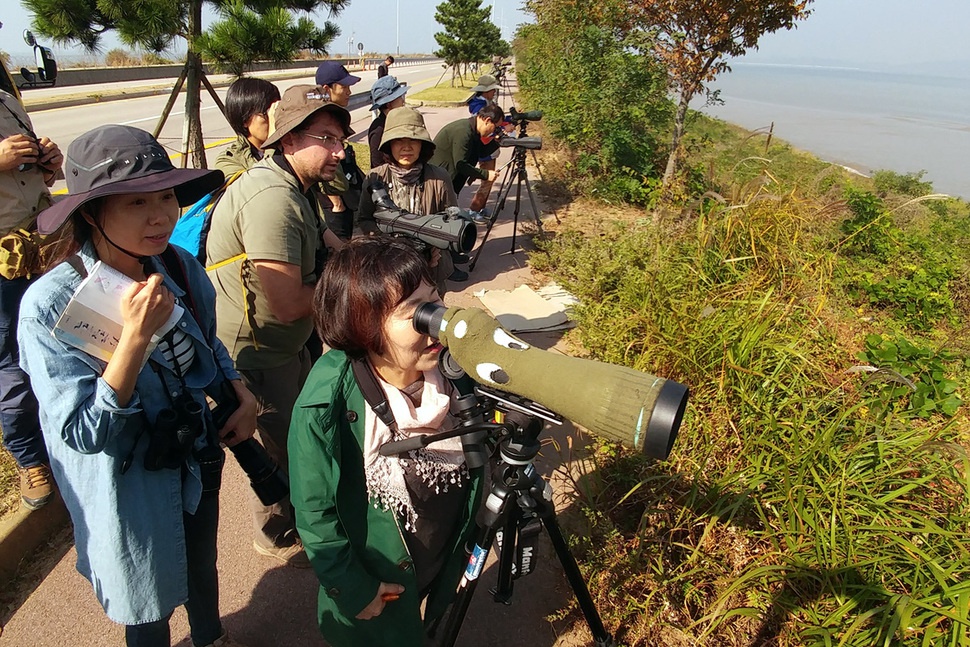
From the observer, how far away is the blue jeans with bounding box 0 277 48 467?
2088 mm

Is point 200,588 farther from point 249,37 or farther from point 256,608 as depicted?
point 249,37

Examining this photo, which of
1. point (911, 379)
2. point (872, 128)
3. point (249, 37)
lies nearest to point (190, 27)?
point (249, 37)

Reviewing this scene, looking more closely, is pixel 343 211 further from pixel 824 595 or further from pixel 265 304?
pixel 824 595

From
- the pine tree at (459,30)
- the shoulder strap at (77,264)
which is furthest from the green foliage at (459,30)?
the shoulder strap at (77,264)

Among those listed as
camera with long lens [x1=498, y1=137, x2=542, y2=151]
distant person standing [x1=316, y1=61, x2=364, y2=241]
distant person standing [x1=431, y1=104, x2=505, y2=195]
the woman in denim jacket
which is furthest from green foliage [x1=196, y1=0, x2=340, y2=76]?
the woman in denim jacket

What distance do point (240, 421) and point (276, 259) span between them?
21.2 inches

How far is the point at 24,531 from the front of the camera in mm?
2248

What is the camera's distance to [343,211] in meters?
3.81

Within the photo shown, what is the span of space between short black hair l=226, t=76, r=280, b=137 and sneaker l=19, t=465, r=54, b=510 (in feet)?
6.15

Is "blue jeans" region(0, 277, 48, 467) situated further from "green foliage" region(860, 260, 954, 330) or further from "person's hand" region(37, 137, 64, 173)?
"green foliage" region(860, 260, 954, 330)

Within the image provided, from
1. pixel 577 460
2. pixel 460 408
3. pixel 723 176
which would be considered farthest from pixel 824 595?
pixel 723 176

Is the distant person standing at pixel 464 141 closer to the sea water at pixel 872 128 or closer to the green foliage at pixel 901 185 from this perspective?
the sea water at pixel 872 128

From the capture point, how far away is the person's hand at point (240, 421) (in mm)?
1688

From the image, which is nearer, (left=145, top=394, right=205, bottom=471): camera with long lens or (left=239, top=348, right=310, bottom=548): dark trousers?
(left=145, top=394, right=205, bottom=471): camera with long lens
